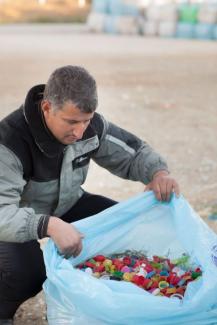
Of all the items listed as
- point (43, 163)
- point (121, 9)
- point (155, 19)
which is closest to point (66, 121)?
point (43, 163)

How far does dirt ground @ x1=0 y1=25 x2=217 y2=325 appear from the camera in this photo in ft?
15.9

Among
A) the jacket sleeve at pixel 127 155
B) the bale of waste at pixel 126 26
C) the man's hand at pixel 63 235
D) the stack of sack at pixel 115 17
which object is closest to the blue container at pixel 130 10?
the stack of sack at pixel 115 17

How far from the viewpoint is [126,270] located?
8.61 ft

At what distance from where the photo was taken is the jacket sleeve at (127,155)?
9.45 ft

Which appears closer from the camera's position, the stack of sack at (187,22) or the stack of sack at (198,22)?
the stack of sack at (198,22)

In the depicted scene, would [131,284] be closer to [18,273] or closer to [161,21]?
[18,273]

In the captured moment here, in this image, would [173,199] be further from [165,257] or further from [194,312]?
[194,312]

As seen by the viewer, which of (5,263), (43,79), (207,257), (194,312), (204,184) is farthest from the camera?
(43,79)

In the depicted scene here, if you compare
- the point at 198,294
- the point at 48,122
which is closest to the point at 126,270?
the point at 198,294

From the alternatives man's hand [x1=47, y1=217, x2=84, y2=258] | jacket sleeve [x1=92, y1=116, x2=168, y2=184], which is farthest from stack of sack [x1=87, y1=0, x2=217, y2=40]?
man's hand [x1=47, y1=217, x2=84, y2=258]

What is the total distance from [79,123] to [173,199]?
0.51 meters

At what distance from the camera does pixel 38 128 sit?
2551 millimetres

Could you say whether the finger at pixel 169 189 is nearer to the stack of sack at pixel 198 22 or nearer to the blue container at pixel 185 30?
the stack of sack at pixel 198 22

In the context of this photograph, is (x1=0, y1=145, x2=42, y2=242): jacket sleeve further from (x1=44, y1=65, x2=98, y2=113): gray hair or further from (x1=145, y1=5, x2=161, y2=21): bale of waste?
(x1=145, y1=5, x2=161, y2=21): bale of waste
